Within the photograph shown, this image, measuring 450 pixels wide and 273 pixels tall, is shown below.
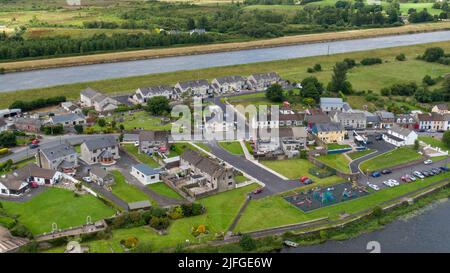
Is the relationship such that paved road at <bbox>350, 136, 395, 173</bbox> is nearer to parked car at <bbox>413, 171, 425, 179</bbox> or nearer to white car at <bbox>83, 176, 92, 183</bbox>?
parked car at <bbox>413, 171, 425, 179</bbox>

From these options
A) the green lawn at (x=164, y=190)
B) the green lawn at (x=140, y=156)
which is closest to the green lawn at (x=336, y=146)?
the green lawn at (x=140, y=156)

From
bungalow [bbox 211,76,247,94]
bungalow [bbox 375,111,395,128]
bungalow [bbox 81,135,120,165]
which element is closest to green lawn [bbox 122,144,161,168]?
bungalow [bbox 81,135,120,165]

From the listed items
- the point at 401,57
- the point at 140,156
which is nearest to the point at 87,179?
the point at 140,156

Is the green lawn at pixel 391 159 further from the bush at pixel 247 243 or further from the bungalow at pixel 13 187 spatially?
the bungalow at pixel 13 187

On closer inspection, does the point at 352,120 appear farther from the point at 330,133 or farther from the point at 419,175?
the point at 419,175

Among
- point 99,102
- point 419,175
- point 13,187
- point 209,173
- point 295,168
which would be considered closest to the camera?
point 13,187
